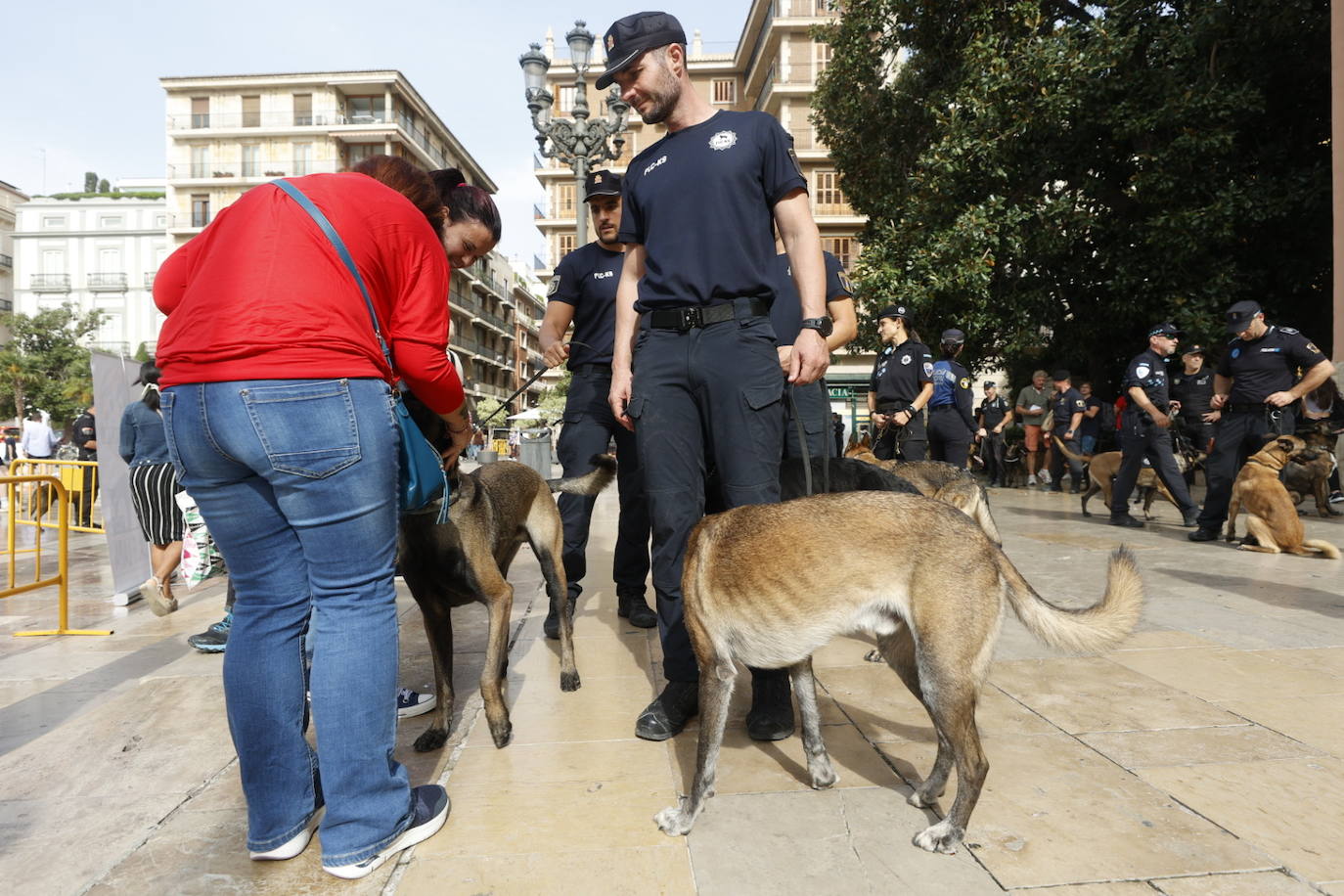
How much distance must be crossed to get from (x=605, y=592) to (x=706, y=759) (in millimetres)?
3634

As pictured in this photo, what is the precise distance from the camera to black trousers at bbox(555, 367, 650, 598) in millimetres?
4414

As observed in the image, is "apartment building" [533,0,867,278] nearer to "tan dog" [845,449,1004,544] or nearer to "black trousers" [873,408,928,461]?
"black trousers" [873,408,928,461]

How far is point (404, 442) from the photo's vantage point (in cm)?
214

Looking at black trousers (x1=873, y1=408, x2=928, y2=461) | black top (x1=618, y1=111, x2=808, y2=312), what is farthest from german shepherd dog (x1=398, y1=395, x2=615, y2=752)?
black trousers (x1=873, y1=408, x2=928, y2=461)

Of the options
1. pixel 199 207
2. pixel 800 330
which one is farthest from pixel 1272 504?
pixel 199 207

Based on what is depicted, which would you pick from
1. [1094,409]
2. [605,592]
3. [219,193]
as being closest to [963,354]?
[1094,409]

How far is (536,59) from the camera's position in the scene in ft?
38.3

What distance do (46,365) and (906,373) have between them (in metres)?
58.0

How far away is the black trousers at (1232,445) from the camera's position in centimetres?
726

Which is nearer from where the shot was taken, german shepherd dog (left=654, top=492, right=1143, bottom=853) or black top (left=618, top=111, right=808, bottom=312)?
german shepherd dog (left=654, top=492, right=1143, bottom=853)

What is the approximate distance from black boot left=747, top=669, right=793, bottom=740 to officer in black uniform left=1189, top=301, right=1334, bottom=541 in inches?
260

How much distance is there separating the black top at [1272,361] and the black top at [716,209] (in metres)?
6.54

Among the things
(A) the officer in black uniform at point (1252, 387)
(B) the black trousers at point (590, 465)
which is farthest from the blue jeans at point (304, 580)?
(A) the officer in black uniform at point (1252, 387)

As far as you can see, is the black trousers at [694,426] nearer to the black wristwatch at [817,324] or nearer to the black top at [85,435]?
the black wristwatch at [817,324]
